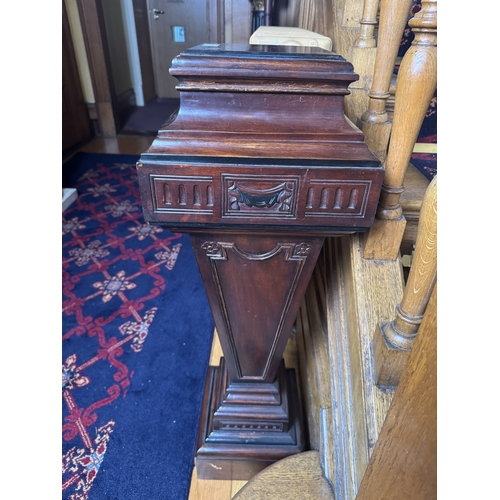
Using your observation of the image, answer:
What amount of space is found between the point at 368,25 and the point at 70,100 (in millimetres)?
3478

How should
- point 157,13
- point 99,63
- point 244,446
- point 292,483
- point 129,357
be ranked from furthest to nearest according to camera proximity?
point 157,13
point 99,63
point 129,357
point 244,446
point 292,483

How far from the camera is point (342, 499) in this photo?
78 cm

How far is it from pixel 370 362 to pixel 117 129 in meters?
4.08

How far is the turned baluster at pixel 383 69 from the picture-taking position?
0.63 meters

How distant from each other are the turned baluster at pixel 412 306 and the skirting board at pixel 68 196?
→ 2.45m

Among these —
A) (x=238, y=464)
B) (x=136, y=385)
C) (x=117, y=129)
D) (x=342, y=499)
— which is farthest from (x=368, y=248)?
(x=117, y=129)

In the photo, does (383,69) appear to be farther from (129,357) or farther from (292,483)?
(129,357)

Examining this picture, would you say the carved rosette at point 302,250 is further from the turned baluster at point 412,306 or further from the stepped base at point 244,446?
the stepped base at point 244,446

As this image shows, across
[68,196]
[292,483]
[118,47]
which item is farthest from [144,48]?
[292,483]

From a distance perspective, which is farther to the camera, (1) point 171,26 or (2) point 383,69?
(1) point 171,26

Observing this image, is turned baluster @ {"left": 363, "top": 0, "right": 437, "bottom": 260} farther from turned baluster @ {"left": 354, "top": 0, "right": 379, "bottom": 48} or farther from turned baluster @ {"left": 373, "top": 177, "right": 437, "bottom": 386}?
turned baluster @ {"left": 354, "top": 0, "right": 379, "bottom": 48}

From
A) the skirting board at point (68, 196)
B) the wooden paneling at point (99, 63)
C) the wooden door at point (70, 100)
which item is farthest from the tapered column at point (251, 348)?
the wooden paneling at point (99, 63)

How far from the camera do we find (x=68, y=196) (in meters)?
2.62

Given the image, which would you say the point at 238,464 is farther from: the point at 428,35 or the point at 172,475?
the point at 428,35
